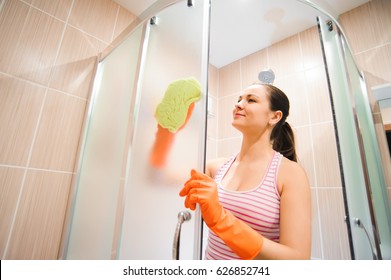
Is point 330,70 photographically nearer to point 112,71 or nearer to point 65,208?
point 112,71

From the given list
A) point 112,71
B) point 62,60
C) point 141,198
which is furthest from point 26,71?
point 141,198

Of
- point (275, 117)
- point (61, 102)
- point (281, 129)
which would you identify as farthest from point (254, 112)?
point (61, 102)

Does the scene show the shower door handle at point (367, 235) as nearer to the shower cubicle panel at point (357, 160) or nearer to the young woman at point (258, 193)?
the shower cubicle panel at point (357, 160)

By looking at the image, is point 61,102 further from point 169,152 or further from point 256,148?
point 256,148

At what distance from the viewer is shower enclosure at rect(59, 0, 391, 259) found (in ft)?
1.87

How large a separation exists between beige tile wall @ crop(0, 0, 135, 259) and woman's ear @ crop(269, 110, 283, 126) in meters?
0.88

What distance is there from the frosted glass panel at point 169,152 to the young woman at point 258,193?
0.06 metres

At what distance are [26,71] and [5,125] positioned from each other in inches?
9.4

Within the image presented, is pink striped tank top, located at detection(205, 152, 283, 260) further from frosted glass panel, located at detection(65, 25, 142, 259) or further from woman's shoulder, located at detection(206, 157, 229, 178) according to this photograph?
frosted glass panel, located at detection(65, 25, 142, 259)

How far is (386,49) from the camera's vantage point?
101cm

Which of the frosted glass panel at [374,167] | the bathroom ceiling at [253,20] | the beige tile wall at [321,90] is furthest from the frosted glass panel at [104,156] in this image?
the beige tile wall at [321,90]

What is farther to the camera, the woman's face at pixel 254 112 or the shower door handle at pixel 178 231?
the woman's face at pixel 254 112

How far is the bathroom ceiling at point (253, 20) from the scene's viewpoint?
1.14m

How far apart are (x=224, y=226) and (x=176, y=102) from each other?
38 centimetres
